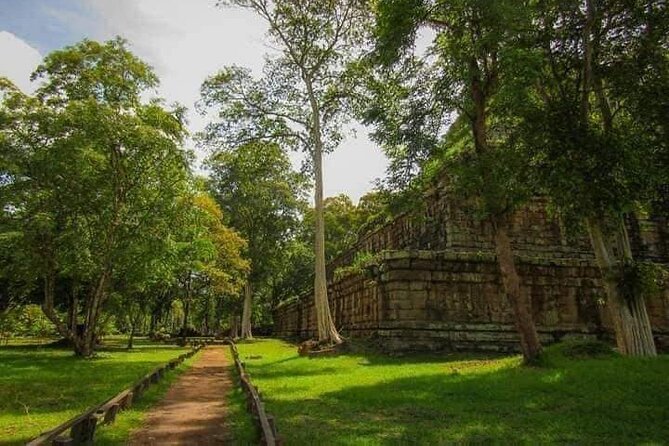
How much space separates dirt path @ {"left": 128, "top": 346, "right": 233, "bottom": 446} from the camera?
22.2 feet

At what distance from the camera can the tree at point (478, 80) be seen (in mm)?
11461

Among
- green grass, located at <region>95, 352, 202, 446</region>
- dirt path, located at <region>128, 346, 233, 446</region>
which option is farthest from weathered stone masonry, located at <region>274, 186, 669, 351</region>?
green grass, located at <region>95, 352, 202, 446</region>

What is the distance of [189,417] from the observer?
8414 millimetres

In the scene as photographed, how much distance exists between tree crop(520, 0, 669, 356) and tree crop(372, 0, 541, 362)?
0.80 m

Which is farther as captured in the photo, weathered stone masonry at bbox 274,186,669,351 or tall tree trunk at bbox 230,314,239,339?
tall tree trunk at bbox 230,314,239,339

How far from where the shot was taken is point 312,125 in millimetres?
23484

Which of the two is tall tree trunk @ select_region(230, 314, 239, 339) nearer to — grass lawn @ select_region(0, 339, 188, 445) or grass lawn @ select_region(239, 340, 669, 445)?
grass lawn @ select_region(0, 339, 188, 445)

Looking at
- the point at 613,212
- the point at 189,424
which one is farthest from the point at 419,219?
the point at 189,424

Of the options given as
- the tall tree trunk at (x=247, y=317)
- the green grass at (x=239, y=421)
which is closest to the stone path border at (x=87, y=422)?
the green grass at (x=239, y=421)

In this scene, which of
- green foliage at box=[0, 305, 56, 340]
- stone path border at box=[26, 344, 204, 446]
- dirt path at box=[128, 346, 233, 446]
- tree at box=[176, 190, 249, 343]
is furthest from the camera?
green foliage at box=[0, 305, 56, 340]

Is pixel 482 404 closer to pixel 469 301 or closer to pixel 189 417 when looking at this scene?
pixel 189 417

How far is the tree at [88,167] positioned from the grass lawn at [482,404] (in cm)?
1146

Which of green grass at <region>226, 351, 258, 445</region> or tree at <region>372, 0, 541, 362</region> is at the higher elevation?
tree at <region>372, 0, 541, 362</region>

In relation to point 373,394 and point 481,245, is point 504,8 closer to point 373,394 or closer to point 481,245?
point 373,394
